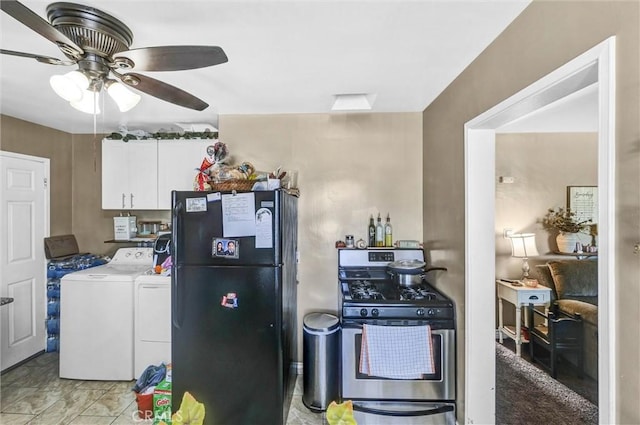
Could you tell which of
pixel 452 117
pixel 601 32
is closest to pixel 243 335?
pixel 452 117

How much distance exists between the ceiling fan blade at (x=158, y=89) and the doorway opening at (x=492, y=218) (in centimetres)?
163

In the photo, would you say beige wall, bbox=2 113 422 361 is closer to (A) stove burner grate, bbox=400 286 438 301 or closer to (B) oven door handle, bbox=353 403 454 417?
(A) stove burner grate, bbox=400 286 438 301

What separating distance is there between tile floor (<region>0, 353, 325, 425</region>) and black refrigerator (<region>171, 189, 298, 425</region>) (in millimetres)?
472

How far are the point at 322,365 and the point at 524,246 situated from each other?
2.54m

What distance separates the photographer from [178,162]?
301cm

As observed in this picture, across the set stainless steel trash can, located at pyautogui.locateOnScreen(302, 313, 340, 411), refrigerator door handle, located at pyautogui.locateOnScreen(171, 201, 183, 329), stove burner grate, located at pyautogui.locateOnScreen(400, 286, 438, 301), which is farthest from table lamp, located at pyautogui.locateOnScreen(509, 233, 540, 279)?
refrigerator door handle, located at pyautogui.locateOnScreen(171, 201, 183, 329)

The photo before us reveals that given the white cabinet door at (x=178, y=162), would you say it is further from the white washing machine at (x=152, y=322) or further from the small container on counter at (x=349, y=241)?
the small container on counter at (x=349, y=241)

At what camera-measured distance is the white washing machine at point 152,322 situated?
251 centimetres

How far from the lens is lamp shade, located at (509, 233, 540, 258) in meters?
3.15

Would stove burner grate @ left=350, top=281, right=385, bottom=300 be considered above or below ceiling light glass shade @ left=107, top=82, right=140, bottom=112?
below

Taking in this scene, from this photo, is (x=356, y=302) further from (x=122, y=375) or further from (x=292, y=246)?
(x=122, y=375)

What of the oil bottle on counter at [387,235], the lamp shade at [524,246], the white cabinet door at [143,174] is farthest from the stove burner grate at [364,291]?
the white cabinet door at [143,174]

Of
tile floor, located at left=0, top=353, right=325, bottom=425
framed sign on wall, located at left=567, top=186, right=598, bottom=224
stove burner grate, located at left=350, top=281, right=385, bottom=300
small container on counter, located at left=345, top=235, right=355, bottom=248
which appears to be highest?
Answer: framed sign on wall, located at left=567, top=186, right=598, bottom=224

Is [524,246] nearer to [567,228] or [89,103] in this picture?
[567,228]
